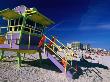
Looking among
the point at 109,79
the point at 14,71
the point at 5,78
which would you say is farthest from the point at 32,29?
the point at 109,79

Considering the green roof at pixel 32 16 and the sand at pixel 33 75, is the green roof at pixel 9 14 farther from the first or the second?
the sand at pixel 33 75

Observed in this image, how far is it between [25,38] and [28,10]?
2744 millimetres

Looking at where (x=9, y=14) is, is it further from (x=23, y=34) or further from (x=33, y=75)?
(x=33, y=75)

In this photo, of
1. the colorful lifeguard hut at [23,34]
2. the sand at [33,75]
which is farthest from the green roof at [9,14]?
the sand at [33,75]

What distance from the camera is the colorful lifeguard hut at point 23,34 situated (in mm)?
19438

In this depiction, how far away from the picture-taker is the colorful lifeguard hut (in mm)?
19438

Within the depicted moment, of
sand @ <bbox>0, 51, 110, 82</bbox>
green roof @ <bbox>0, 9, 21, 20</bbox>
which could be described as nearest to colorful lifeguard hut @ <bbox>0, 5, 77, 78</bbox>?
green roof @ <bbox>0, 9, 21, 20</bbox>

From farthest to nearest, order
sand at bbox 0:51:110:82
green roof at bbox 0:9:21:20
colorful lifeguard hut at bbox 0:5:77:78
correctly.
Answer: colorful lifeguard hut at bbox 0:5:77:78
green roof at bbox 0:9:21:20
sand at bbox 0:51:110:82

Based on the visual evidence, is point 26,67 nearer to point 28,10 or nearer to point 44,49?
point 44,49

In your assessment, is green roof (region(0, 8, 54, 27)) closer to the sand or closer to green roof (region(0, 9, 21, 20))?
green roof (region(0, 9, 21, 20))

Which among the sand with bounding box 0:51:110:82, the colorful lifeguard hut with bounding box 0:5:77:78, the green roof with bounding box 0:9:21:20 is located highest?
the green roof with bounding box 0:9:21:20

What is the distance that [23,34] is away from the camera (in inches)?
778

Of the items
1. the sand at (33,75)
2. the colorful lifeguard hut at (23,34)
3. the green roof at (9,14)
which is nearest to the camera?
the sand at (33,75)

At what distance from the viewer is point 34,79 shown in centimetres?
1761
